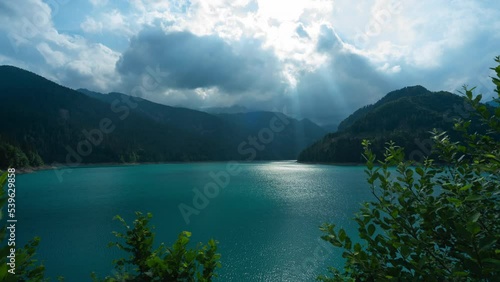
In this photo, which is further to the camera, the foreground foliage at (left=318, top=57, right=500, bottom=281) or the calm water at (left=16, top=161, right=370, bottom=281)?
the calm water at (left=16, top=161, right=370, bottom=281)

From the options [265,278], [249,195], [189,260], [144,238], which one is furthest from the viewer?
[249,195]

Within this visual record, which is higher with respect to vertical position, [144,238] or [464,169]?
[464,169]

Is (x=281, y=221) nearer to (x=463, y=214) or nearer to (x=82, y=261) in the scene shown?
(x=82, y=261)

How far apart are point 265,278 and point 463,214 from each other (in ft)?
63.4

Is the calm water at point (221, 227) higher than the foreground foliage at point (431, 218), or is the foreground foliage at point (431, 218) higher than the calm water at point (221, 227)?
the foreground foliage at point (431, 218)

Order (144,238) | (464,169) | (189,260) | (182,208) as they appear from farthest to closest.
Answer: (182,208), (144,238), (189,260), (464,169)

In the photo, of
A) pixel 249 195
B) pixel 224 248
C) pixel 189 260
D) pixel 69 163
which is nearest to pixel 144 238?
pixel 189 260

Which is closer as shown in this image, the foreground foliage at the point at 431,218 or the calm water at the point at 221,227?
the foreground foliage at the point at 431,218

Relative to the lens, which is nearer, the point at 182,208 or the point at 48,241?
the point at 48,241

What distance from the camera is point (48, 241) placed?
88.2ft

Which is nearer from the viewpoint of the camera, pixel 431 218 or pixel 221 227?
pixel 431 218

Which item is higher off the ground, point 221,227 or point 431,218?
point 431,218

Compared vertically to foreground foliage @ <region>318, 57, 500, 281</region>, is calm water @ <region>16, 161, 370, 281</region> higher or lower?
lower

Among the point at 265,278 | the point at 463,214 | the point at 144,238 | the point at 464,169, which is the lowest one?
the point at 265,278
